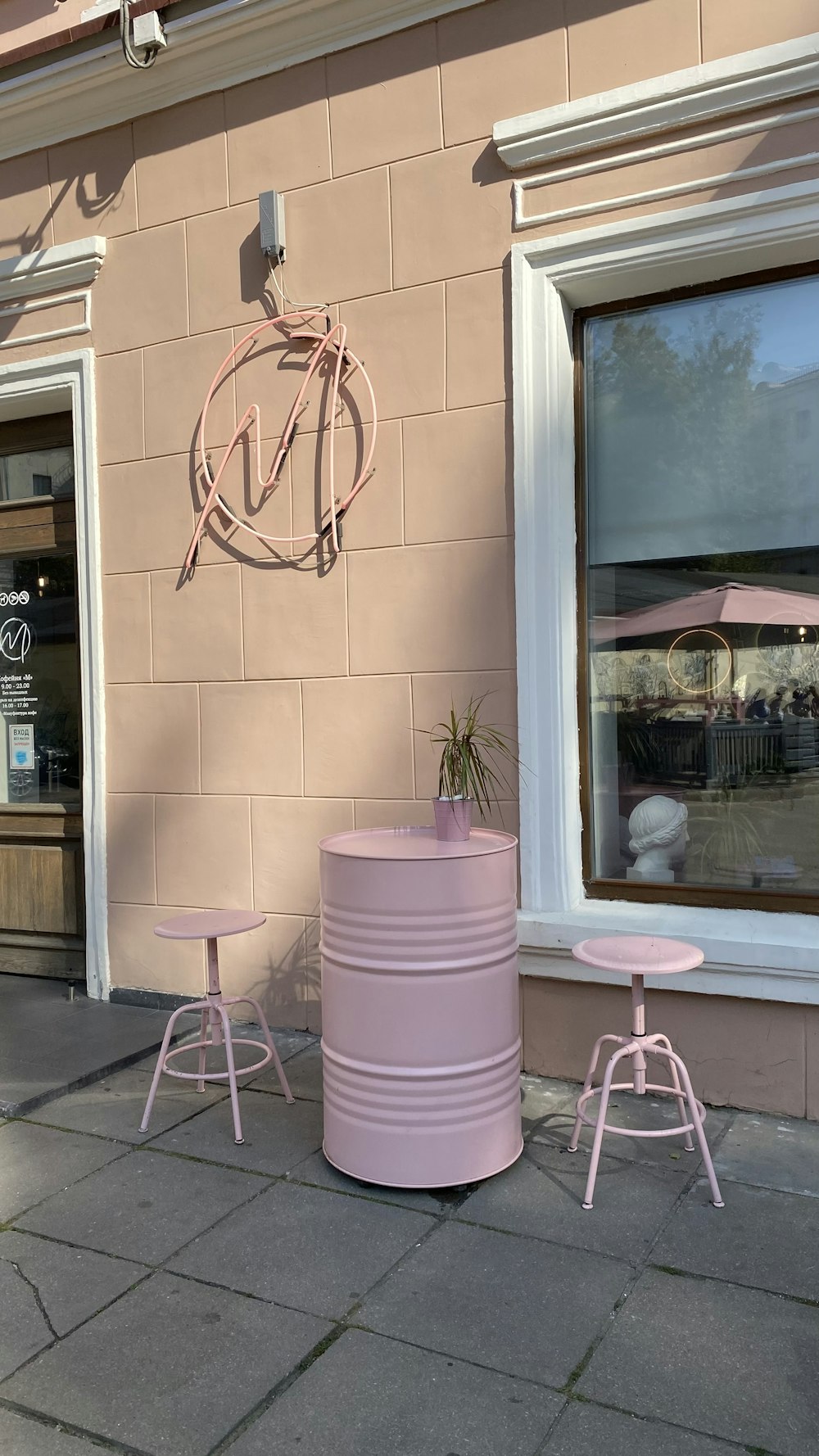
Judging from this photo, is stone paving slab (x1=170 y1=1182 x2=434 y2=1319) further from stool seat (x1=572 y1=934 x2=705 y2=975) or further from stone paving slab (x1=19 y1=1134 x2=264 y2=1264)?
stool seat (x1=572 y1=934 x2=705 y2=975)

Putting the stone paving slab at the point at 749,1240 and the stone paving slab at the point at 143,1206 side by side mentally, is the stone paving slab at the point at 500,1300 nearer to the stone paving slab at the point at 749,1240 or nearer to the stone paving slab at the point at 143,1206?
the stone paving slab at the point at 749,1240

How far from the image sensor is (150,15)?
14.3ft

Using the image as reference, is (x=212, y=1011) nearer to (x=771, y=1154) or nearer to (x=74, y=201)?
(x=771, y=1154)

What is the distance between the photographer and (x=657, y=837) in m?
3.90

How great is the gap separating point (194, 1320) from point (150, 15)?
15.5 ft

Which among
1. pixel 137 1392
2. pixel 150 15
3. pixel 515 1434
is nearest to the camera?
pixel 515 1434

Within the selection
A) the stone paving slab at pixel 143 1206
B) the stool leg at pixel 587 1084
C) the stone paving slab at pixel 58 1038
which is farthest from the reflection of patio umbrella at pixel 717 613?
the stone paving slab at pixel 58 1038

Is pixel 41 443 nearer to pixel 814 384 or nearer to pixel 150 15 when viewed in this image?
pixel 150 15

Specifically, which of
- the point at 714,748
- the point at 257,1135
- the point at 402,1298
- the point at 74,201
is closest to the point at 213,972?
the point at 257,1135

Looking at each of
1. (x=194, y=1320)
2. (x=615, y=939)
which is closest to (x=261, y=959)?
(x=615, y=939)

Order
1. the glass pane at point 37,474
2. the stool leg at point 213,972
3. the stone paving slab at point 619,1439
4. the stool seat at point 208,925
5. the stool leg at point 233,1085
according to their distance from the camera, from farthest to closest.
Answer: the glass pane at point 37,474 → the stool leg at point 213,972 → the stool seat at point 208,925 → the stool leg at point 233,1085 → the stone paving slab at point 619,1439

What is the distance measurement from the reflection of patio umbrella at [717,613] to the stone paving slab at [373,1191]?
2.03 meters

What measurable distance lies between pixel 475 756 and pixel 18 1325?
6.84 feet

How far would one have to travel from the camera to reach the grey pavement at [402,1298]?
2082 mm
